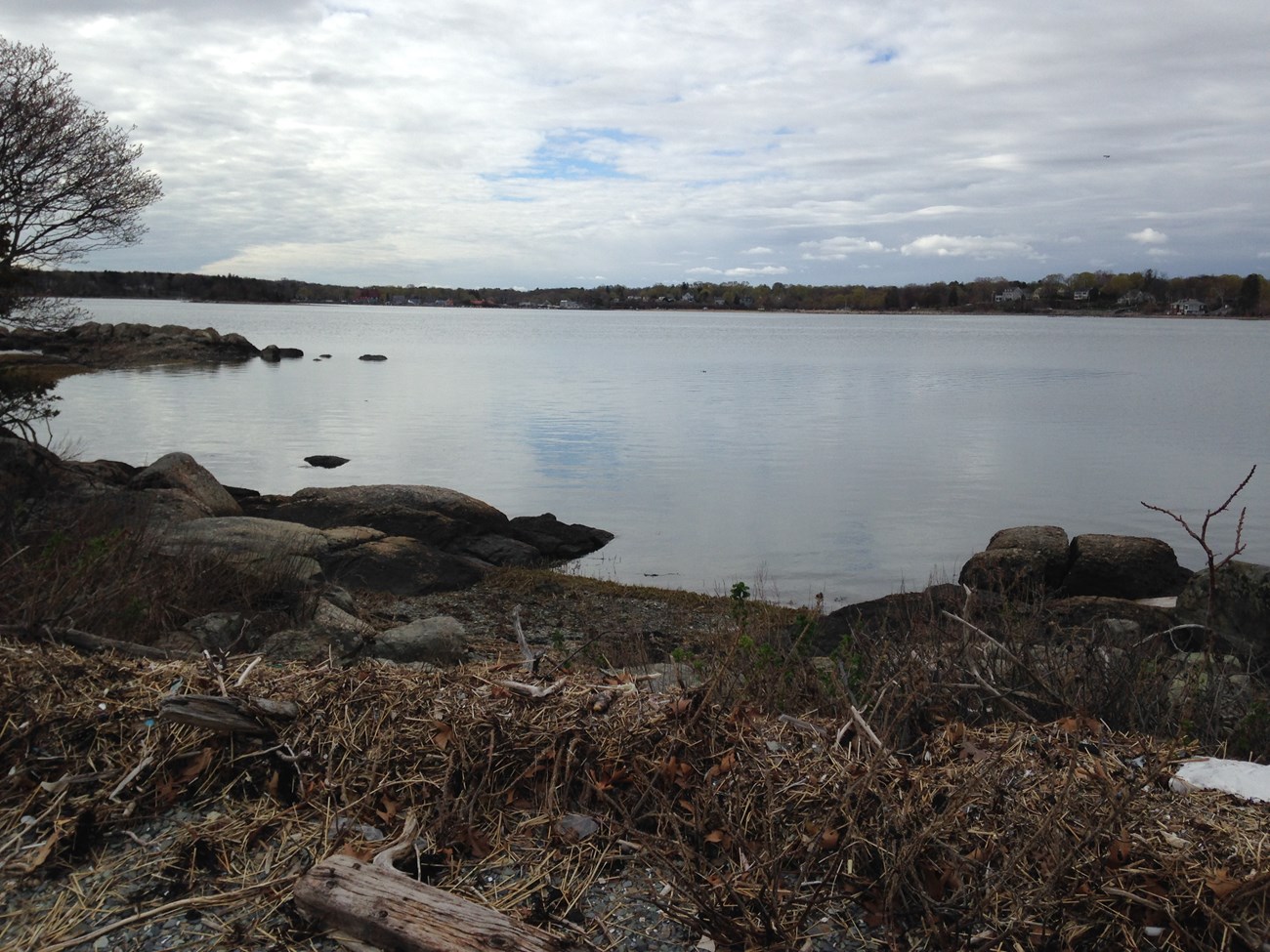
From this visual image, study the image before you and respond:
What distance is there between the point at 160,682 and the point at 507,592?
33.3ft

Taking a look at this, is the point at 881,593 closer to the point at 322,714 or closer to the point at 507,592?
the point at 507,592

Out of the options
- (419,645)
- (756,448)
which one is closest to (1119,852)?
(419,645)

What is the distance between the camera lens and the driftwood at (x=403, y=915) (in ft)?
8.29

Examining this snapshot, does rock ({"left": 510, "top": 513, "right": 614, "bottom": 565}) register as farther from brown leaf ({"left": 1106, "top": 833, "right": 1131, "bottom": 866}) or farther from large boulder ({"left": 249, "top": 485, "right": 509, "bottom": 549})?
brown leaf ({"left": 1106, "top": 833, "right": 1131, "bottom": 866})

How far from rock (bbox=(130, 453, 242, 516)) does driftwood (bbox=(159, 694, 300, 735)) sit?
13041 mm

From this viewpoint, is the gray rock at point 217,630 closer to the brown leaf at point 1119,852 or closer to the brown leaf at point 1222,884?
the brown leaf at point 1119,852

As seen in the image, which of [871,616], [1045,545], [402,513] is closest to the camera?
[871,616]

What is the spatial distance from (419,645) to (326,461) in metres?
20.6

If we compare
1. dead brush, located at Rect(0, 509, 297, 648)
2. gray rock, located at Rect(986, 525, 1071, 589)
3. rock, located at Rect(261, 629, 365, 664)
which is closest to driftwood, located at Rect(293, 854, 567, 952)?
Result: dead brush, located at Rect(0, 509, 297, 648)

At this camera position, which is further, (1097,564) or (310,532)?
(1097,564)

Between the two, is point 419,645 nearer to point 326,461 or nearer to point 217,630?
point 217,630

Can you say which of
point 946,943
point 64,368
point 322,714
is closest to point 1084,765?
point 946,943

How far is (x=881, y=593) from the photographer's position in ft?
50.4

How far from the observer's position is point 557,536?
18734 mm
